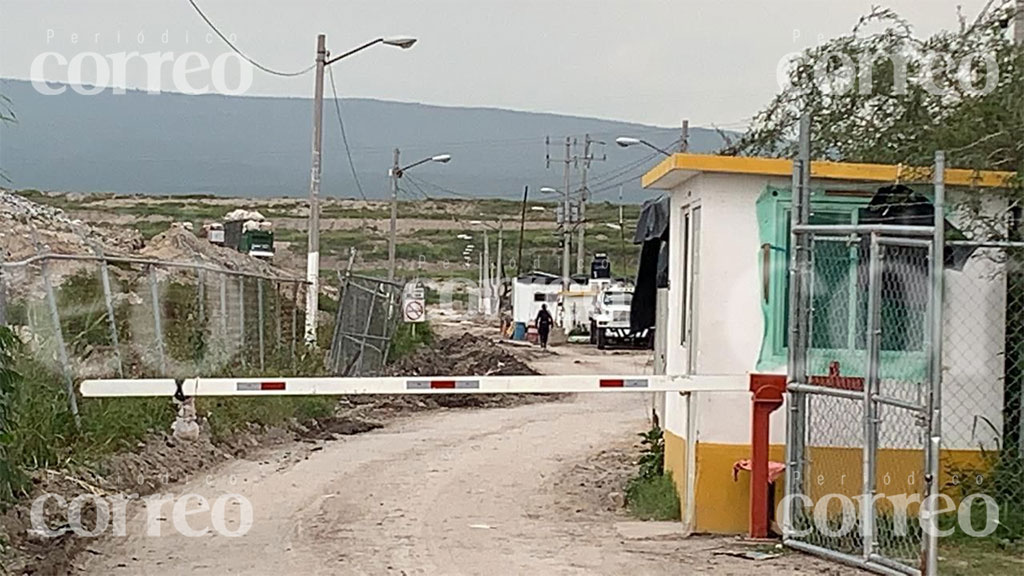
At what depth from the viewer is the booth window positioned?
11125 mm

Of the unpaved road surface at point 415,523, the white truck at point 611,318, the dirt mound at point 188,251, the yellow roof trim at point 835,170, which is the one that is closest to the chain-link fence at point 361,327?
the dirt mound at point 188,251

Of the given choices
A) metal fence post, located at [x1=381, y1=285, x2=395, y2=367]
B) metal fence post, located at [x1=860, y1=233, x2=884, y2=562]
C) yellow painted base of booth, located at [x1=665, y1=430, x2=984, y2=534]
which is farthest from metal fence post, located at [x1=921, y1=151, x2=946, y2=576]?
metal fence post, located at [x1=381, y1=285, x2=395, y2=367]

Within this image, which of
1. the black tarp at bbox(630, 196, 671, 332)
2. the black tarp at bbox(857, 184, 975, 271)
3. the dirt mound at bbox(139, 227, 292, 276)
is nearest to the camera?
the black tarp at bbox(857, 184, 975, 271)

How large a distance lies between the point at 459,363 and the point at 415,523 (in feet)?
69.7

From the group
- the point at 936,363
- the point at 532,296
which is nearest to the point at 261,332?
the point at 936,363

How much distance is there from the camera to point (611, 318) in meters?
47.6

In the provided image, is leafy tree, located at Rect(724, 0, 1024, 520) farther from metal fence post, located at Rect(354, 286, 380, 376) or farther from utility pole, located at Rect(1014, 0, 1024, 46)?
metal fence post, located at Rect(354, 286, 380, 376)

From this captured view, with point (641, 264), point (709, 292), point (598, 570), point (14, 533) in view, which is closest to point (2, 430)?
point (14, 533)

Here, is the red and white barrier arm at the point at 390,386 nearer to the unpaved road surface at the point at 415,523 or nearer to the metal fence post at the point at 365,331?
the unpaved road surface at the point at 415,523

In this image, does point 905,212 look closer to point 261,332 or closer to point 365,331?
point 261,332

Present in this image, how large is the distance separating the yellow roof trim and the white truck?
33.7 m

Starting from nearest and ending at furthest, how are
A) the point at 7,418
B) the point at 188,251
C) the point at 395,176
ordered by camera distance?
1. the point at 7,418
2. the point at 188,251
3. the point at 395,176

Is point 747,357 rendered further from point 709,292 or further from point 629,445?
point 629,445

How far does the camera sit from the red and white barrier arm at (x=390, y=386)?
421 inches
